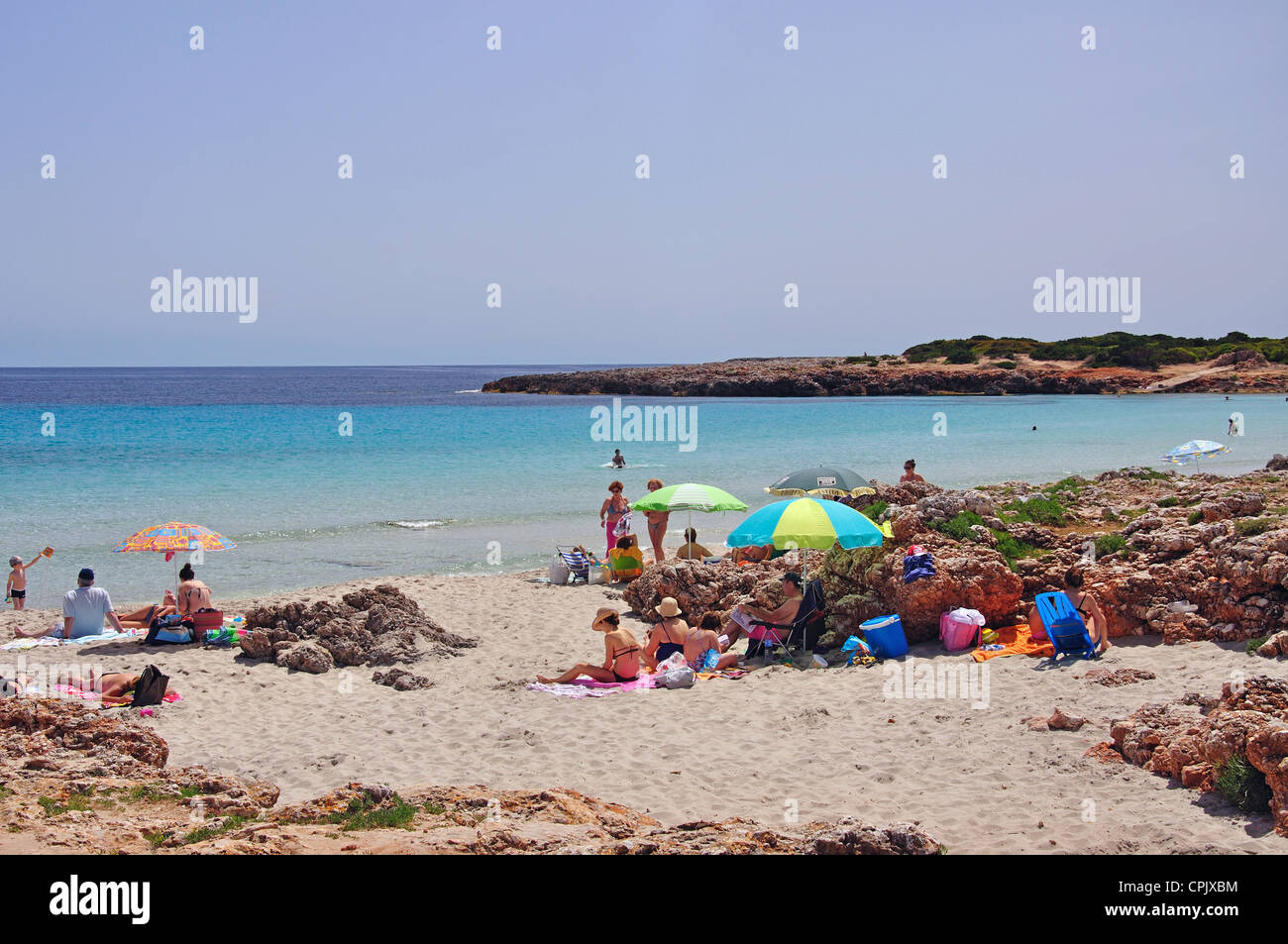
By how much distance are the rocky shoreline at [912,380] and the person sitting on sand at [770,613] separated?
70344 millimetres

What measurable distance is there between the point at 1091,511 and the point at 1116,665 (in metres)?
4.49

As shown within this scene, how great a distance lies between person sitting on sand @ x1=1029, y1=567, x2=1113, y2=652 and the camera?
8.90 meters

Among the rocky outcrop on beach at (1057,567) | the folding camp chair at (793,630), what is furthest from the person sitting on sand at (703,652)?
the rocky outcrop on beach at (1057,567)

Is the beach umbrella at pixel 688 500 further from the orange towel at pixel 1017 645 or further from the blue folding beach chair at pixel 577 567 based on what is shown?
the orange towel at pixel 1017 645

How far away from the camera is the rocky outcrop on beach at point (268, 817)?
4.61 meters

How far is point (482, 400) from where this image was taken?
259 feet

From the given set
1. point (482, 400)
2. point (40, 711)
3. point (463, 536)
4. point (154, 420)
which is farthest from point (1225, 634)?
point (482, 400)

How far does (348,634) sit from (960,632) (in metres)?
6.40

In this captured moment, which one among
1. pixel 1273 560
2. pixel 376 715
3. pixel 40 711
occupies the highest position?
pixel 1273 560

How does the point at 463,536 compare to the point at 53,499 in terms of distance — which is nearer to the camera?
the point at 463,536

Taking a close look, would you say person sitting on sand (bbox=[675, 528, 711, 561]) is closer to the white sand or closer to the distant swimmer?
the white sand

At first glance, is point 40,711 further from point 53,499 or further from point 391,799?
point 53,499

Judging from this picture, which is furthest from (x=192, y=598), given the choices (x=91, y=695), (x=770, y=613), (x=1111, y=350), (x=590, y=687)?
(x=1111, y=350)
